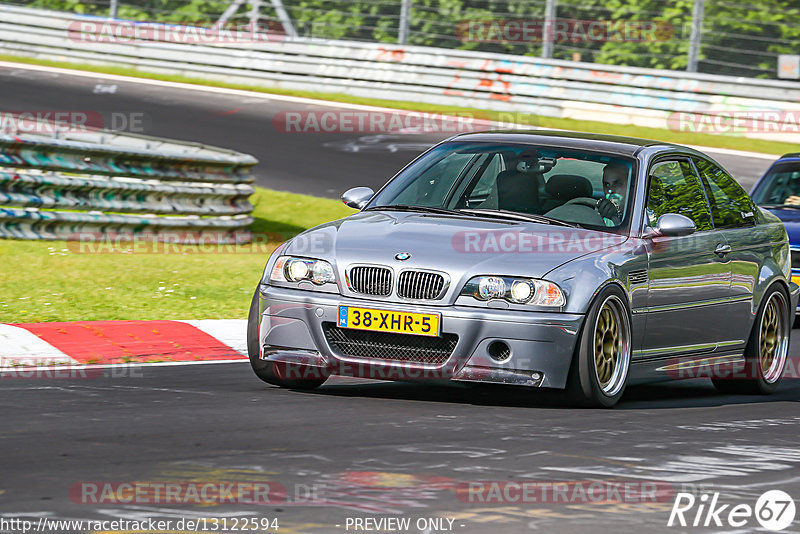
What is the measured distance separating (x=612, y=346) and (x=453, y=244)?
1.05 m

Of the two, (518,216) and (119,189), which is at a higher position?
(518,216)

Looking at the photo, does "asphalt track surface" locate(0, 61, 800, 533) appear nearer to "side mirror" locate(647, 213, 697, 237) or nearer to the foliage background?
"side mirror" locate(647, 213, 697, 237)

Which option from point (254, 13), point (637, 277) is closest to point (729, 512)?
point (637, 277)

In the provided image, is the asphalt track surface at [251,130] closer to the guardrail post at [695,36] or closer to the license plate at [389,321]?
the guardrail post at [695,36]

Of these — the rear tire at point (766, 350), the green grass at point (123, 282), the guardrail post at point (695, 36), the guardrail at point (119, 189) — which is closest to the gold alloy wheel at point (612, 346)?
the rear tire at point (766, 350)

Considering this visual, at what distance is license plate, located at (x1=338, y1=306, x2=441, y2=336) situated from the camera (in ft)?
24.0

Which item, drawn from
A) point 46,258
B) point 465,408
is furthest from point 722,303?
point 46,258

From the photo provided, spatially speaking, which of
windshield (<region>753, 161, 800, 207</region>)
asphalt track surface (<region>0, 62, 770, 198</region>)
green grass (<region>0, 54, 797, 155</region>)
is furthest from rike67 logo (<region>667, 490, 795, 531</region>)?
green grass (<region>0, 54, 797, 155</region>)

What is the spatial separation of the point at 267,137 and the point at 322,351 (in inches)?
603

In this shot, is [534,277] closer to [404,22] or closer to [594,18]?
[594,18]

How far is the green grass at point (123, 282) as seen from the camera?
10.4 meters

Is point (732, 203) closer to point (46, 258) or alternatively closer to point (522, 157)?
point (522, 157)

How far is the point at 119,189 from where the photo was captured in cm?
1381

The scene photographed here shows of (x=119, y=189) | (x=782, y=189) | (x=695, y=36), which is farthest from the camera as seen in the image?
(x=695, y=36)
